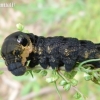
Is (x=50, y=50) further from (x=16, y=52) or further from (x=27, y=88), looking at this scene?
(x=27, y=88)

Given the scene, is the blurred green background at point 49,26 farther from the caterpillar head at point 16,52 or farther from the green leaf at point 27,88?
the caterpillar head at point 16,52

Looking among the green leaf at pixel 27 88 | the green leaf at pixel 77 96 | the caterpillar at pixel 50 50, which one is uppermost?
the caterpillar at pixel 50 50

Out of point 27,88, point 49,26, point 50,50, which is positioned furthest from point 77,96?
point 49,26

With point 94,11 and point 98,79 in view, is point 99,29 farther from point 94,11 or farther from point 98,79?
point 98,79

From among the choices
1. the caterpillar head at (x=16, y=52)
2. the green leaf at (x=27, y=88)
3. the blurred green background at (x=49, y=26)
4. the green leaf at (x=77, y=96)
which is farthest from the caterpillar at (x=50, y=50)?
the green leaf at (x=27, y=88)

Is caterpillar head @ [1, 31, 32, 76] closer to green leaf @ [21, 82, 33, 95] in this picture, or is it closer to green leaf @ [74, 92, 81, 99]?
green leaf @ [74, 92, 81, 99]
